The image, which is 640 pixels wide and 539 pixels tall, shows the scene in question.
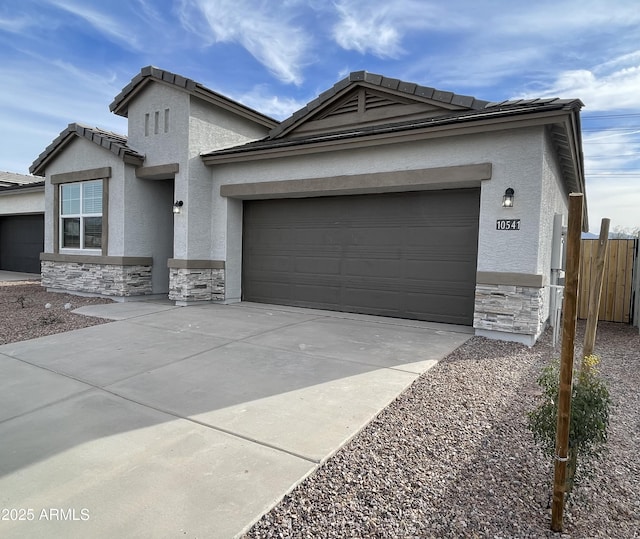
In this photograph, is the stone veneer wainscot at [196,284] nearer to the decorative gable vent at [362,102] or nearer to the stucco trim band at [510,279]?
the decorative gable vent at [362,102]

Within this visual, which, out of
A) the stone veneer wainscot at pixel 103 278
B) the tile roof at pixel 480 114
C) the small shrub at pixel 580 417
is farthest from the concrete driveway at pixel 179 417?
the tile roof at pixel 480 114

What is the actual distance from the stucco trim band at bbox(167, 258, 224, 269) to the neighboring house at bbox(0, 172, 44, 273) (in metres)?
10.2

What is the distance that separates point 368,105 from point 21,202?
53.9ft

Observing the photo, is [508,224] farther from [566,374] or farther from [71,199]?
[71,199]

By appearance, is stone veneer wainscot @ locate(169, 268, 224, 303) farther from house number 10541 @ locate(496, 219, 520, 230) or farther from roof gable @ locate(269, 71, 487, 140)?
house number 10541 @ locate(496, 219, 520, 230)

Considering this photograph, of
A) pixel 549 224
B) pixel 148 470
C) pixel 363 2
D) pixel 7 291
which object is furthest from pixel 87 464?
pixel 7 291

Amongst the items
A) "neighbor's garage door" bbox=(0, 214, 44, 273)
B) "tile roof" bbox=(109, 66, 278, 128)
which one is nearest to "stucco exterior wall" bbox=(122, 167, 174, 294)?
"tile roof" bbox=(109, 66, 278, 128)

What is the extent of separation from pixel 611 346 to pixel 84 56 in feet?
49.1

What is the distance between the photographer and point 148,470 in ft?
9.28

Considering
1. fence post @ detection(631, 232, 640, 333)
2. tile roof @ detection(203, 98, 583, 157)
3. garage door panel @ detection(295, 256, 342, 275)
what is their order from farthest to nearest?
garage door panel @ detection(295, 256, 342, 275)
fence post @ detection(631, 232, 640, 333)
tile roof @ detection(203, 98, 583, 157)

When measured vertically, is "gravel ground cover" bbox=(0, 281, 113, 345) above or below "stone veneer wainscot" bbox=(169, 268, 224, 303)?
below

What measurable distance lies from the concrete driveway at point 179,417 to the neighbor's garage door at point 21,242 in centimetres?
1431

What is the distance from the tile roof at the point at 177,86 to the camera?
9789mm

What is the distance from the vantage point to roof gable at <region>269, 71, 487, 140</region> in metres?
8.24
